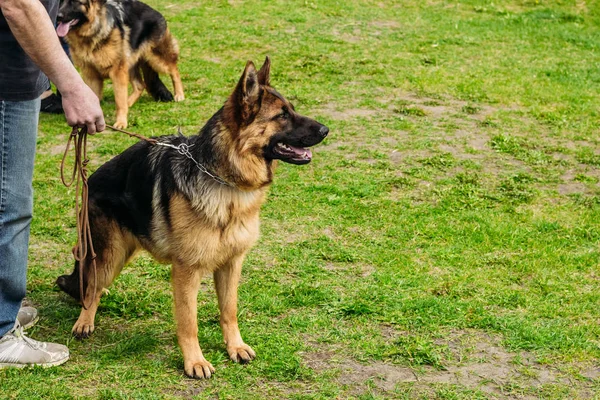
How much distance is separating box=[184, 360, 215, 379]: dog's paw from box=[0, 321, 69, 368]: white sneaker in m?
0.69

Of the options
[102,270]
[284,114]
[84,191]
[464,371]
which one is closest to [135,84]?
[102,270]

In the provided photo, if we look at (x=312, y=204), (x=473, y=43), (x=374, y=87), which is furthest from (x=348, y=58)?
(x=312, y=204)

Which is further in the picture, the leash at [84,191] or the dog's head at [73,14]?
the dog's head at [73,14]

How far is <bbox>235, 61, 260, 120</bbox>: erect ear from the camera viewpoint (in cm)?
404

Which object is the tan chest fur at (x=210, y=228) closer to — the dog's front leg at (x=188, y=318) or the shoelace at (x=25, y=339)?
the dog's front leg at (x=188, y=318)

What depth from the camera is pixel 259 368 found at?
432 centimetres

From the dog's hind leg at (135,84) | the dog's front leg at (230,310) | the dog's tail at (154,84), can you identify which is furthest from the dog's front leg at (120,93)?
the dog's front leg at (230,310)

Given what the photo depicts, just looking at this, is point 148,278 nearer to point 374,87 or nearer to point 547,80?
point 374,87

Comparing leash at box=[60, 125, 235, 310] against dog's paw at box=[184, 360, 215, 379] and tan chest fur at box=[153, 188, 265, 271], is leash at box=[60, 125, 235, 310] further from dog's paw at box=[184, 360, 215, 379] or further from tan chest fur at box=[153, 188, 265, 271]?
dog's paw at box=[184, 360, 215, 379]

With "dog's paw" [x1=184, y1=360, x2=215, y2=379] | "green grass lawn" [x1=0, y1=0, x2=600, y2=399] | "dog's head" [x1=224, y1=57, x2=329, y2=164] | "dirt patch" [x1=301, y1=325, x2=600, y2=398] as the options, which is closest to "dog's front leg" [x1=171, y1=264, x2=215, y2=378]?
"dog's paw" [x1=184, y1=360, x2=215, y2=379]

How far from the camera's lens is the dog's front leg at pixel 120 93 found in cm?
862

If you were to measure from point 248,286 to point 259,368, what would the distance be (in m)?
1.06

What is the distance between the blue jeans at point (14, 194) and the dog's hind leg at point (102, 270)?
52 cm

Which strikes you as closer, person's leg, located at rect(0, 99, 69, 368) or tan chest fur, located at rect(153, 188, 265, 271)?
person's leg, located at rect(0, 99, 69, 368)
